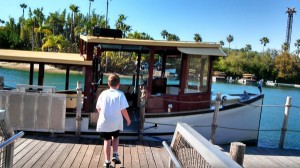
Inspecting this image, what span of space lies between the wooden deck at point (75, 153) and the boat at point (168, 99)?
46 cm

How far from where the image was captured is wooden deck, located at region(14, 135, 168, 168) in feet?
19.2

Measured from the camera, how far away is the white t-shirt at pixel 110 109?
496 centimetres

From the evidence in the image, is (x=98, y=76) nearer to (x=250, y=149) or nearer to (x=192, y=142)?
(x=250, y=149)

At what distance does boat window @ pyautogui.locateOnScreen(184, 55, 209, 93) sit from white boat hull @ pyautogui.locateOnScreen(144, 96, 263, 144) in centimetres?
75

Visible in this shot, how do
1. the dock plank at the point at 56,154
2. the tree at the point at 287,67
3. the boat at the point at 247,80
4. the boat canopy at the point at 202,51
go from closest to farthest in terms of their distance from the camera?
the dock plank at the point at 56,154 → the boat canopy at the point at 202,51 → the boat at the point at 247,80 → the tree at the point at 287,67

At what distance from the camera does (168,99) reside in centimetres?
898

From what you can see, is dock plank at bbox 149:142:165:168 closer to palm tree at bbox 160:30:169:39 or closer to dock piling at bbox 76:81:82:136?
dock piling at bbox 76:81:82:136

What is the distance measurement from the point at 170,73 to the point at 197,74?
3.64 ft

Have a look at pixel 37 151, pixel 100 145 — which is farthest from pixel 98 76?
pixel 37 151

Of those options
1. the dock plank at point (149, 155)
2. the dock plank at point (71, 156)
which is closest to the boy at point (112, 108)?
the dock plank at point (71, 156)

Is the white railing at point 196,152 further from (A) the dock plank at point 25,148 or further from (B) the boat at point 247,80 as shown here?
(B) the boat at point 247,80

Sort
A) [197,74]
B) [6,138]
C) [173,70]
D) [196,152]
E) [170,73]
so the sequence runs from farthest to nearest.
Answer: [170,73] → [173,70] → [197,74] → [6,138] → [196,152]

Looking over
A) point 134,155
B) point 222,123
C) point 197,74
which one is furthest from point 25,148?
point 222,123

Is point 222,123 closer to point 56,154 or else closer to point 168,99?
point 168,99
